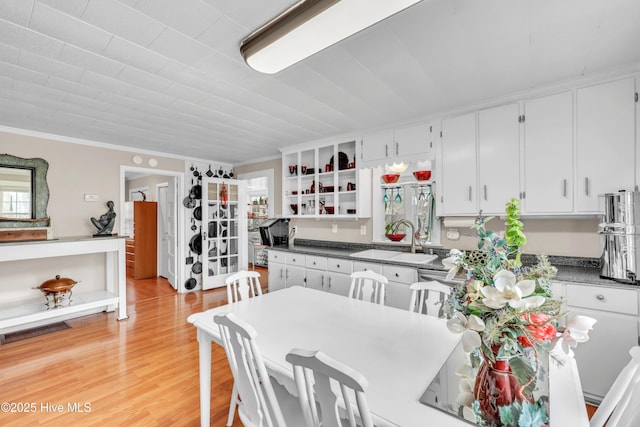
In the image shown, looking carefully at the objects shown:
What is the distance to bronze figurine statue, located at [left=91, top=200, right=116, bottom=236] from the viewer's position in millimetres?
3788

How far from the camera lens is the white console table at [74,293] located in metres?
2.96

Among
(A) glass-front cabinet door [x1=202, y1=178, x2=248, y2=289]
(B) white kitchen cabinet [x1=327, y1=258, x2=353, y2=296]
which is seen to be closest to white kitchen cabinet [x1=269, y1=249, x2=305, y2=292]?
(B) white kitchen cabinet [x1=327, y1=258, x2=353, y2=296]

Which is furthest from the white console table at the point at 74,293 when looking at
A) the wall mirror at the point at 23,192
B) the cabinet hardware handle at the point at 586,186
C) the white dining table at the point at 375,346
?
the cabinet hardware handle at the point at 586,186

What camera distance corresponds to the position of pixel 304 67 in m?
2.00

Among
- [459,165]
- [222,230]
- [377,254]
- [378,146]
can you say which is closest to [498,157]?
[459,165]

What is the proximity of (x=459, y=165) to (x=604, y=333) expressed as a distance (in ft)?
5.37

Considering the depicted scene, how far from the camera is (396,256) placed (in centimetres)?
319

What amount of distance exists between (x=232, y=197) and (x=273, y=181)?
95 cm

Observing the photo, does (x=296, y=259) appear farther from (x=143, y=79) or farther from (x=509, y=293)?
(x=509, y=293)

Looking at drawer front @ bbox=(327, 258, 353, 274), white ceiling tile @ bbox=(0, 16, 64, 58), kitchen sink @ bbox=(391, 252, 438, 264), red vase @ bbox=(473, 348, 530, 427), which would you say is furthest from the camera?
drawer front @ bbox=(327, 258, 353, 274)

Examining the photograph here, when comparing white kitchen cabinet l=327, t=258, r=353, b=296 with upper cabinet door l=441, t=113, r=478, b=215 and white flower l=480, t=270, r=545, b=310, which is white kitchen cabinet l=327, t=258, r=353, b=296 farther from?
white flower l=480, t=270, r=545, b=310

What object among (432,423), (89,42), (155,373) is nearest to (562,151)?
(432,423)

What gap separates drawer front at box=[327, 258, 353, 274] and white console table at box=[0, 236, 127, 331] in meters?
2.69

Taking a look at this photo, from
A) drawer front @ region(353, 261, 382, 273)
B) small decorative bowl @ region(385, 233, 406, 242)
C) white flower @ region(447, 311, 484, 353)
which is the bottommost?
drawer front @ region(353, 261, 382, 273)
